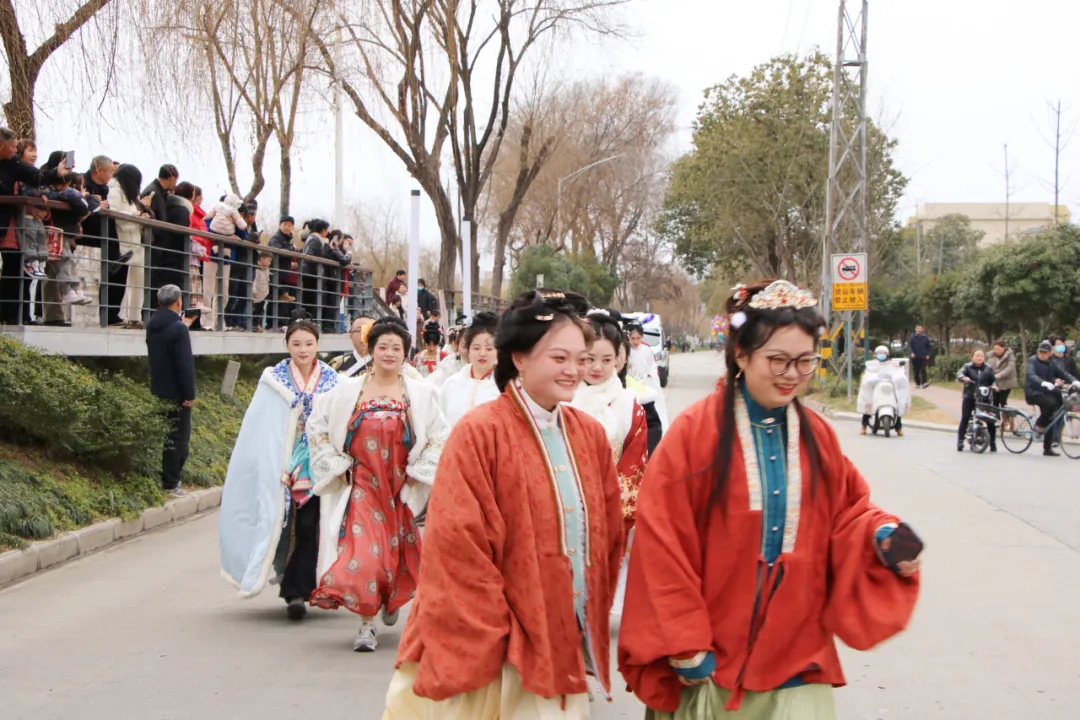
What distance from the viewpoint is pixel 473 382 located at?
732 centimetres

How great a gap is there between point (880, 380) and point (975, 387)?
108 inches

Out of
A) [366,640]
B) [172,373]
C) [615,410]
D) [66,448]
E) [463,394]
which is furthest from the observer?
[172,373]

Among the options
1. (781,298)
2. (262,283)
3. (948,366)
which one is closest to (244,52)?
(262,283)

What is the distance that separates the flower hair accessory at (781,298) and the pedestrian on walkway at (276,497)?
13.3ft

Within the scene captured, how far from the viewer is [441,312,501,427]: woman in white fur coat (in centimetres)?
708

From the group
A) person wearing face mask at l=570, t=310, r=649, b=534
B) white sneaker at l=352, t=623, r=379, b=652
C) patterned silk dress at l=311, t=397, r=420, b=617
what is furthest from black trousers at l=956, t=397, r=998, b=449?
white sneaker at l=352, t=623, r=379, b=652

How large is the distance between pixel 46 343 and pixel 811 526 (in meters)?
10.2

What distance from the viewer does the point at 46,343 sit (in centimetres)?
1189

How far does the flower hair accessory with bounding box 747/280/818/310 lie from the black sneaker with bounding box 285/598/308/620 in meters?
4.43

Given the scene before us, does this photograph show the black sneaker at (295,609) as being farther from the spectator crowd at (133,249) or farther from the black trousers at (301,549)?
the spectator crowd at (133,249)

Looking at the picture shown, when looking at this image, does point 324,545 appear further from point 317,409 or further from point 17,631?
point 17,631

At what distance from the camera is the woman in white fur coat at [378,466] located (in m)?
6.44

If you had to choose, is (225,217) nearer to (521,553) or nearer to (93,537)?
(93,537)

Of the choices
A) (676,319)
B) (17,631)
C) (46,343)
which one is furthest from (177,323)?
(676,319)
